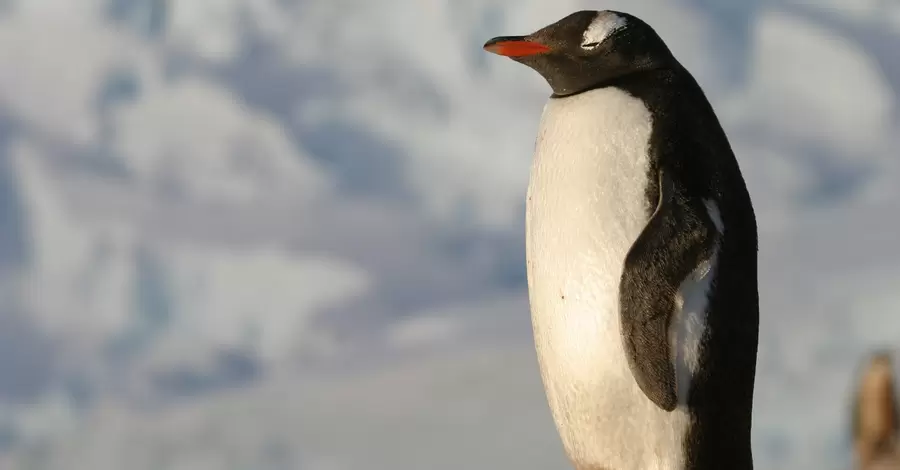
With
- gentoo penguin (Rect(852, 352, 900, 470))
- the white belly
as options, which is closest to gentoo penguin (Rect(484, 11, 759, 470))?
the white belly

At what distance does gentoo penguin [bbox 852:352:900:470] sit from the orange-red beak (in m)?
17.4

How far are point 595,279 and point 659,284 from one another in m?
0.24

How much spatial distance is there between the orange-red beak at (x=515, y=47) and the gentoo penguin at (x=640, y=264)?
0.01 metres

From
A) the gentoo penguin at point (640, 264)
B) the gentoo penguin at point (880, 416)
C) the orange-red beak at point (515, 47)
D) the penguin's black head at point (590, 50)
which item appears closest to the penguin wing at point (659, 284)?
the gentoo penguin at point (640, 264)

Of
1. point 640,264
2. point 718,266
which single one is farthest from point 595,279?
point 718,266

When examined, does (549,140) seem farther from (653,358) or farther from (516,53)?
(653,358)

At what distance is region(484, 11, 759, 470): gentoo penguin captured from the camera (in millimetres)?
4074

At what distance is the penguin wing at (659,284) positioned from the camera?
402 centimetres

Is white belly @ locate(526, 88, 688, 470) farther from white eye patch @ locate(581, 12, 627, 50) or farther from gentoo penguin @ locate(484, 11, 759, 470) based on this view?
white eye patch @ locate(581, 12, 627, 50)

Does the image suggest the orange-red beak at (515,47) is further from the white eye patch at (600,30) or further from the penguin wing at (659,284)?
the penguin wing at (659,284)

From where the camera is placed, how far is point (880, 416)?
66.4 feet

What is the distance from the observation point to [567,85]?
449 centimetres

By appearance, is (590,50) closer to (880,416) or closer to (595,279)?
(595,279)

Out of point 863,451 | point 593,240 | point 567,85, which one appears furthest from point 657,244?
point 863,451
